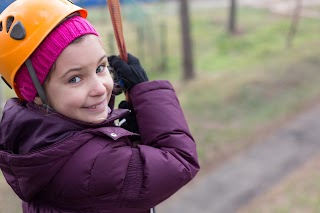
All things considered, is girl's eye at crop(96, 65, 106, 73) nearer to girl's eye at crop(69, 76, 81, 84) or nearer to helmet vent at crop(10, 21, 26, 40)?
girl's eye at crop(69, 76, 81, 84)

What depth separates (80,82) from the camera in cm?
133

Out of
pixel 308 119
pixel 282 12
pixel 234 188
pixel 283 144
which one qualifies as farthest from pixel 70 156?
pixel 282 12

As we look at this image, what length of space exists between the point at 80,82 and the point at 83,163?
0.24 metres

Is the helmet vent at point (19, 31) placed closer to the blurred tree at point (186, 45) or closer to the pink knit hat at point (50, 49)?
the pink knit hat at point (50, 49)

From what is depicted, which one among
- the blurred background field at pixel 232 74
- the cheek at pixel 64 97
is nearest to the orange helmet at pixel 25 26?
the cheek at pixel 64 97

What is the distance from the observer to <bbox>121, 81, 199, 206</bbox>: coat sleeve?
138 centimetres

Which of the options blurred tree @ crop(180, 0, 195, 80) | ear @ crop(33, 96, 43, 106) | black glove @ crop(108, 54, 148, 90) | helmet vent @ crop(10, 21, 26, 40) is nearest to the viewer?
helmet vent @ crop(10, 21, 26, 40)

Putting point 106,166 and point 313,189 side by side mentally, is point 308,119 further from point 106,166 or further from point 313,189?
point 106,166

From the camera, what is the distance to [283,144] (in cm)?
661

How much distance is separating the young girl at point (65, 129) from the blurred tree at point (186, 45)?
8.59 metres

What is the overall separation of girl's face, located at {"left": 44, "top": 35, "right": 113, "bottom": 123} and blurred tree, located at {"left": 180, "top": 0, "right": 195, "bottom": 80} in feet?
28.3

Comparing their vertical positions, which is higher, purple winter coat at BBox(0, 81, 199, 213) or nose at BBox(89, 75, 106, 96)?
nose at BBox(89, 75, 106, 96)

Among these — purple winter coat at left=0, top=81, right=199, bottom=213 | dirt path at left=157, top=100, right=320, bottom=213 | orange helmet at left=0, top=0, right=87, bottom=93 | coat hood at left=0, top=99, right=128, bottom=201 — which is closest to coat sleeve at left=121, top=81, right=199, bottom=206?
purple winter coat at left=0, top=81, right=199, bottom=213

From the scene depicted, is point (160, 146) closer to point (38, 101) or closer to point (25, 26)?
point (38, 101)
